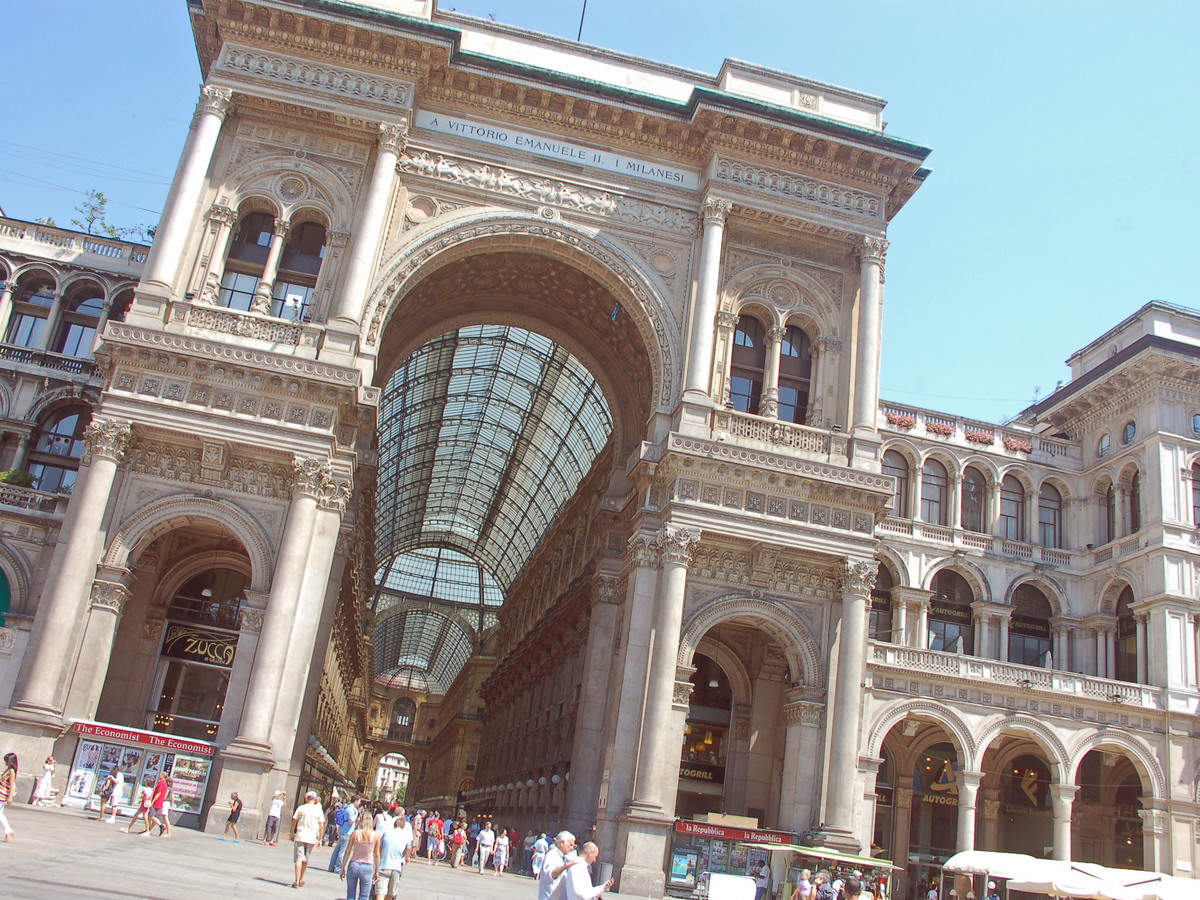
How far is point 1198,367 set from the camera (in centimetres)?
4197

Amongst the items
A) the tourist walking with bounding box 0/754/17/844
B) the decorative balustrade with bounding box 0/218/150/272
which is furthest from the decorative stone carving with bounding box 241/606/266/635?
the decorative balustrade with bounding box 0/218/150/272

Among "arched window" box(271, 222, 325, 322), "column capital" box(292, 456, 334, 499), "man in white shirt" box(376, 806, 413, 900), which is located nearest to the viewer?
"man in white shirt" box(376, 806, 413, 900)

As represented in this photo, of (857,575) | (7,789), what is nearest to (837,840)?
(857,575)

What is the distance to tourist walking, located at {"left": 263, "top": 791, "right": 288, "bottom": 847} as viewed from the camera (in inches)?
961

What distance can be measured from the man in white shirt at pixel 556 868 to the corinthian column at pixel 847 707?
18065 millimetres

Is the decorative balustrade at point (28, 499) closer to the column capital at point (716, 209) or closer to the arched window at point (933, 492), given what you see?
the column capital at point (716, 209)

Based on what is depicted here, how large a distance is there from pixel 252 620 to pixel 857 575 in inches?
638

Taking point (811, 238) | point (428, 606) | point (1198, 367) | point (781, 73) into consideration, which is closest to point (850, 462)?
point (811, 238)

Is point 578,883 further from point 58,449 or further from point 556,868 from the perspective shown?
point 58,449

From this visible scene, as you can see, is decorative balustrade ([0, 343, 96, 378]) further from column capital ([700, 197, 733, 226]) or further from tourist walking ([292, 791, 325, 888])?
tourist walking ([292, 791, 325, 888])

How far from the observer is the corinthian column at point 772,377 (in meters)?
31.4

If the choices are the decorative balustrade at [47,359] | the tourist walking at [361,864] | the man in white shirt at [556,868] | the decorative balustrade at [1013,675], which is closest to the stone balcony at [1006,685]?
the decorative balustrade at [1013,675]

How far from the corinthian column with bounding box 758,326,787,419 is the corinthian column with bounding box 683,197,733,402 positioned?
200cm

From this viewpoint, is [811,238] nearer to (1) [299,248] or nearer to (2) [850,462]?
(2) [850,462]
